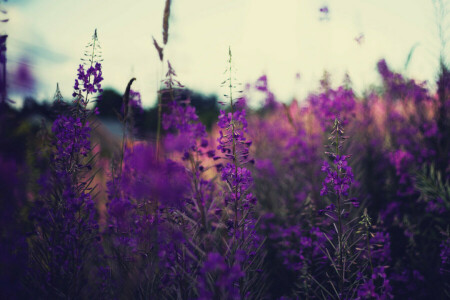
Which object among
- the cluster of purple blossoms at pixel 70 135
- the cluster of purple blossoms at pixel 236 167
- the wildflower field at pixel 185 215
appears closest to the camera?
the wildflower field at pixel 185 215

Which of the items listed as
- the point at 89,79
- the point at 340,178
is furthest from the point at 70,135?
the point at 340,178

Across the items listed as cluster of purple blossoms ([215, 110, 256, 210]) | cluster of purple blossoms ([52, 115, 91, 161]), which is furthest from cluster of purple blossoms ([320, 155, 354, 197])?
cluster of purple blossoms ([52, 115, 91, 161])

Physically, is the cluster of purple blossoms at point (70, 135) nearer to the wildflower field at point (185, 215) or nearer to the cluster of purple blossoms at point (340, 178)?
the wildflower field at point (185, 215)

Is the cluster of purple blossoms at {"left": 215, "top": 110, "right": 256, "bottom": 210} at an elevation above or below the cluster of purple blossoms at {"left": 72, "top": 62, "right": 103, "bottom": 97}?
below

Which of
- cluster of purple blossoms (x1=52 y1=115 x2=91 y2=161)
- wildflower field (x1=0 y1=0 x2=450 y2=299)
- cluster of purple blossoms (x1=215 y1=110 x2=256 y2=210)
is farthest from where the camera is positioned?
cluster of purple blossoms (x1=52 y1=115 x2=91 y2=161)

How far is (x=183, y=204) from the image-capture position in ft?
5.86

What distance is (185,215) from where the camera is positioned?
1534mm

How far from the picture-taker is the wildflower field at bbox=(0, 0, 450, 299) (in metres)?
1.67

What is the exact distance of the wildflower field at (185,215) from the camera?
167cm

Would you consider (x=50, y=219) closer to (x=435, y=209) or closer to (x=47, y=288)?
(x=47, y=288)

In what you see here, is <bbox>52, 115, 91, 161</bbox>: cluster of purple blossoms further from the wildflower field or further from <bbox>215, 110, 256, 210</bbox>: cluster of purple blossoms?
<bbox>215, 110, 256, 210</bbox>: cluster of purple blossoms

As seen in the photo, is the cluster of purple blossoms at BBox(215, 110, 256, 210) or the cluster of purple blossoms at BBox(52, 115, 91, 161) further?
the cluster of purple blossoms at BBox(52, 115, 91, 161)

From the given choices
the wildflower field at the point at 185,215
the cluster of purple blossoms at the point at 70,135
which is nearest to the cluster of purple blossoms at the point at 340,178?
the wildflower field at the point at 185,215

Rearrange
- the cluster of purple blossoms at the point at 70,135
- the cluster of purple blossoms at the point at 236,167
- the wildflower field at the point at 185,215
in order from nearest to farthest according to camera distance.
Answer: the wildflower field at the point at 185,215 < the cluster of purple blossoms at the point at 236,167 < the cluster of purple blossoms at the point at 70,135
